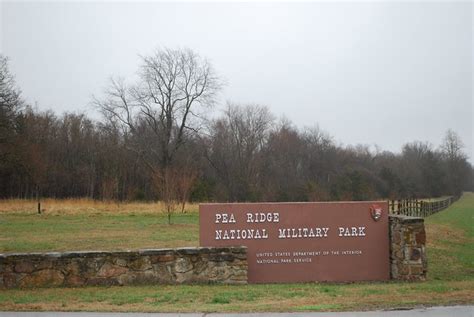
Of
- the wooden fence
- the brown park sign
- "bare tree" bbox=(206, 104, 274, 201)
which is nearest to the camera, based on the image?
the brown park sign

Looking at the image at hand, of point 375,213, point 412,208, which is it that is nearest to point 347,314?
point 375,213

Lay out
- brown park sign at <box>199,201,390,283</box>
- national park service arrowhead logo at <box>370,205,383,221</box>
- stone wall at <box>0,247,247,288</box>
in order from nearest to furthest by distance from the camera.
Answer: stone wall at <box>0,247,247,288</box> → brown park sign at <box>199,201,390,283</box> → national park service arrowhead logo at <box>370,205,383,221</box>

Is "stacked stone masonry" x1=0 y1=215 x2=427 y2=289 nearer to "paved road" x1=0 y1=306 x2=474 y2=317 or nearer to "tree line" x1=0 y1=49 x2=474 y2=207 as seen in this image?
"paved road" x1=0 y1=306 x2=474 y2=317

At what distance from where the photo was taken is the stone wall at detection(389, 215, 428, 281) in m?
11.4

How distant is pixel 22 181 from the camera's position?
48.4 metres

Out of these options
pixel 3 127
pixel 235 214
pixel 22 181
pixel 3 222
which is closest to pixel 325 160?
pixel 22 181

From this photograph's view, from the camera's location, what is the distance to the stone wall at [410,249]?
37.3 ft

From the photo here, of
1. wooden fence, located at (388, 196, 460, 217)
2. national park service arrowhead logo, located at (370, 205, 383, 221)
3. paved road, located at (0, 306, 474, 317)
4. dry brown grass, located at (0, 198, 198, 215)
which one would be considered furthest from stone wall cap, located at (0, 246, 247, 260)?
dry brown grass, located at (0, 198, 198, 215)

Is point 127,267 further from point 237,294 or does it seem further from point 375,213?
point 375,213

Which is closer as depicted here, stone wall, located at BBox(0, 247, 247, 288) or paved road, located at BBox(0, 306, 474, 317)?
paved road, located at BBox(0, 306, 474, 317)

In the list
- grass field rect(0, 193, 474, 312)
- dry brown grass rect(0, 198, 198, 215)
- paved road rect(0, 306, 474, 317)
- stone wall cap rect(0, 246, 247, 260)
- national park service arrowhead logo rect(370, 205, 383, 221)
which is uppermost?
national park service arrowhead logo rect(370, 205, 383, 221)

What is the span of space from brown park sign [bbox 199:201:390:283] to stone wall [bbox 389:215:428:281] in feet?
1.28

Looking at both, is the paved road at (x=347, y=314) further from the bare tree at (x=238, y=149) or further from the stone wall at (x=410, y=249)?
the bare tree at (x=238, y=149)

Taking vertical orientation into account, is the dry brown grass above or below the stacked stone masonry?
above
